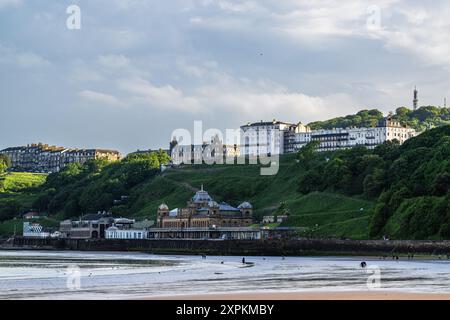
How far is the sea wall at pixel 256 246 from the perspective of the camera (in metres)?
88.0

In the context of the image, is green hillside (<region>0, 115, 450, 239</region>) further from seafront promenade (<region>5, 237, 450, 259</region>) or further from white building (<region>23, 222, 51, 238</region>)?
white building (<region>23, 222, 51, 238</region>)

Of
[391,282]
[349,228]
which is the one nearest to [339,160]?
[349,228]

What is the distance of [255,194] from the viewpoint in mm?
158875

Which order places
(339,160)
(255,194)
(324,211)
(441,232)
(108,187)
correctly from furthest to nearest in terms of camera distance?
(108,187) < (255,194) < (339,160) < (324,211) < (441,232)

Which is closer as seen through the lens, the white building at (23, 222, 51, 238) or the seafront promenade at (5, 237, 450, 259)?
the seafront promenade at (5, 237, 450, 259)

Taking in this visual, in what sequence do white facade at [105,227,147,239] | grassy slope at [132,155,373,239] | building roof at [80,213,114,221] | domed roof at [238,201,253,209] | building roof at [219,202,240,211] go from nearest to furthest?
grassy slope at [132,155,373,239], domed roof at [238,201,253,209], building roof at [219,202,240,211], white facade at [105,227,147,239], building roof at [80,213,114,221]

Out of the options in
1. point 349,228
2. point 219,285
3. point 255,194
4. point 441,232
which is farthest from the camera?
point 255,194

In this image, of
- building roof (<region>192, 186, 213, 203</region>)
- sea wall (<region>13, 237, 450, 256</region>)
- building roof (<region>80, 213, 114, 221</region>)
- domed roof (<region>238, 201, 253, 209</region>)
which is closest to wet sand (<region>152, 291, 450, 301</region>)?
sea wall (<region>13, 237, 450, 256</region>)

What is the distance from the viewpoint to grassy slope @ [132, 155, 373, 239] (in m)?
114

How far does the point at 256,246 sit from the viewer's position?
363 ft

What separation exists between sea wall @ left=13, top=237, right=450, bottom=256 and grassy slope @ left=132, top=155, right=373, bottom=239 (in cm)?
595

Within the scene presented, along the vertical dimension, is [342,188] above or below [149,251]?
above
